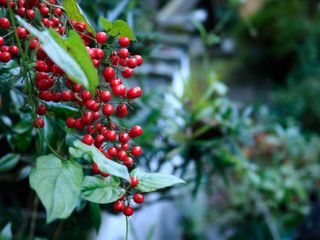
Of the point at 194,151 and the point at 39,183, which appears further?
the point at 194,151

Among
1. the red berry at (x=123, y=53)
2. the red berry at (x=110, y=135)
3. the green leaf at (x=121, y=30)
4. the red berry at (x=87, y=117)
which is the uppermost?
the green leaf at (x=121, y=30)

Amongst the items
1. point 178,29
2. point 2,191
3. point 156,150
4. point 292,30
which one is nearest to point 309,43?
point 292,30

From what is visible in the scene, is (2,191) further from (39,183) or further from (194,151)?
(39,183)

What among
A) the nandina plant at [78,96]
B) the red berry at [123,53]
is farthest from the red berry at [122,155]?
the red berry at [123,53]

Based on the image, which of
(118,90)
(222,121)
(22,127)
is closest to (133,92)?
(118,90)

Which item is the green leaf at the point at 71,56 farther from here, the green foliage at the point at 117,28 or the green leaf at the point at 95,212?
the green leaf at the point at 95,212

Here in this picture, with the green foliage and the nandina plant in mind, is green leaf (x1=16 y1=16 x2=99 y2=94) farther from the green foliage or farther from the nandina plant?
the green foliage

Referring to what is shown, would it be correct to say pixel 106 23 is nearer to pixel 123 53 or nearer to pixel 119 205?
pixel 123 53
